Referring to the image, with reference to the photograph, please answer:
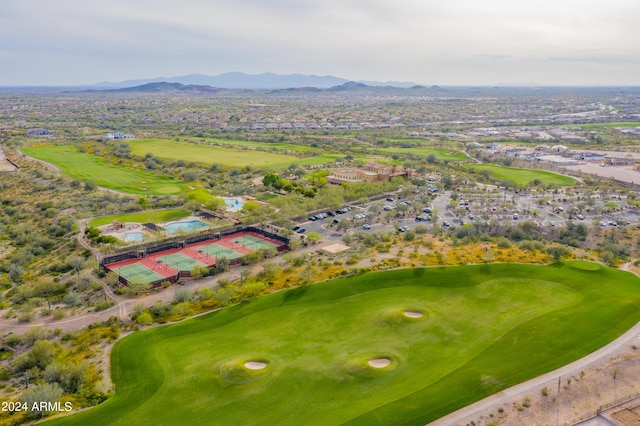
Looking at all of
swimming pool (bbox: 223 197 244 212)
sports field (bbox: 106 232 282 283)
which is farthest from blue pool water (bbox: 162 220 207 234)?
swimming pool (bbox: 223 197 244 212)

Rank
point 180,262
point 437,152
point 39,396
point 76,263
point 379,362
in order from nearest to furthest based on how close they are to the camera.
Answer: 1. point 39,396
2. point 379,362
3. point 76,263
4. point 180,262
5. point 437,152

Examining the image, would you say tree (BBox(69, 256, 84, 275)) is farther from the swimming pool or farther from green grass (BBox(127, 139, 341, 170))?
green grass (BBox(127, 139, 341, 170))

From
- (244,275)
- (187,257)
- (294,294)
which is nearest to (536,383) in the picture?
(294,294)

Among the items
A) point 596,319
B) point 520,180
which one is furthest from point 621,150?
point 596,319

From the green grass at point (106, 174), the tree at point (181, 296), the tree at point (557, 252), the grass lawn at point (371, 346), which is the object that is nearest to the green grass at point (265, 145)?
the green grass at point (106, 174)

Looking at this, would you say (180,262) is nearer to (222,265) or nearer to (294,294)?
(222,265)

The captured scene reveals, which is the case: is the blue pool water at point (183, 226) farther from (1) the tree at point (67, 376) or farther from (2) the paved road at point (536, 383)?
(2) the paved road at point (536, 383)
